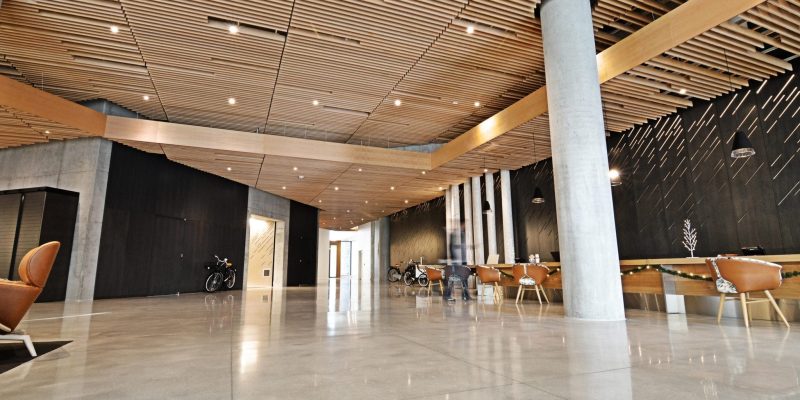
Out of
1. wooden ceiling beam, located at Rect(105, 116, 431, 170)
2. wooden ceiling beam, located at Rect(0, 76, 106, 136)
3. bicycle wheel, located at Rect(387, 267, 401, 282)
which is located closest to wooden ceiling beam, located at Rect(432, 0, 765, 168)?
wooden ceiling beam, located at Rect(105, 116, 431, 170)

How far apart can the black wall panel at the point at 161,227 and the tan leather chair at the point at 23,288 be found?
7.25 m

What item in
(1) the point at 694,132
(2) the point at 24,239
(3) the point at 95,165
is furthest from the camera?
(3) the point at 95,165

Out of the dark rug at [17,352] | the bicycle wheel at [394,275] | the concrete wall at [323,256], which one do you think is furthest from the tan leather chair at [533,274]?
the concrete wall at [323,256]

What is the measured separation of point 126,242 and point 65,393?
9.53 meters

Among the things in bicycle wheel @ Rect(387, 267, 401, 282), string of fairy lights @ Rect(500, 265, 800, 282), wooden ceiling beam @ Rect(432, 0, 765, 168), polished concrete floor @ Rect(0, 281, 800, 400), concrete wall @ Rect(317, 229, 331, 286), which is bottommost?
polished concrete floor @ Rect(0, 281, 800, 400)

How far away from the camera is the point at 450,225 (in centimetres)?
1520

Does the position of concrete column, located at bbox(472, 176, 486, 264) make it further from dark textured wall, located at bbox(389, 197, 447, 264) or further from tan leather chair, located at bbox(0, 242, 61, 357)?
tan leather chair, located at bbox(0, 242, 61, 357)

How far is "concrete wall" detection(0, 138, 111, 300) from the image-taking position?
8906mm

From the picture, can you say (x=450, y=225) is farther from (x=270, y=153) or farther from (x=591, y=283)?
(x=591, y=283)

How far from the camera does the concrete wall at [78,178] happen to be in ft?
29.2

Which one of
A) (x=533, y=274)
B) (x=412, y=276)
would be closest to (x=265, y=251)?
(x=412, y=276)

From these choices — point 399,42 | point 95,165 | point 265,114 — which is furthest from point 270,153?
point 399,42

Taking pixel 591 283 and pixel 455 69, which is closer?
pixel 591 283

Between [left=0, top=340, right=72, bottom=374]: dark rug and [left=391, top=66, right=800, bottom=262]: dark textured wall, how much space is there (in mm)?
9298
